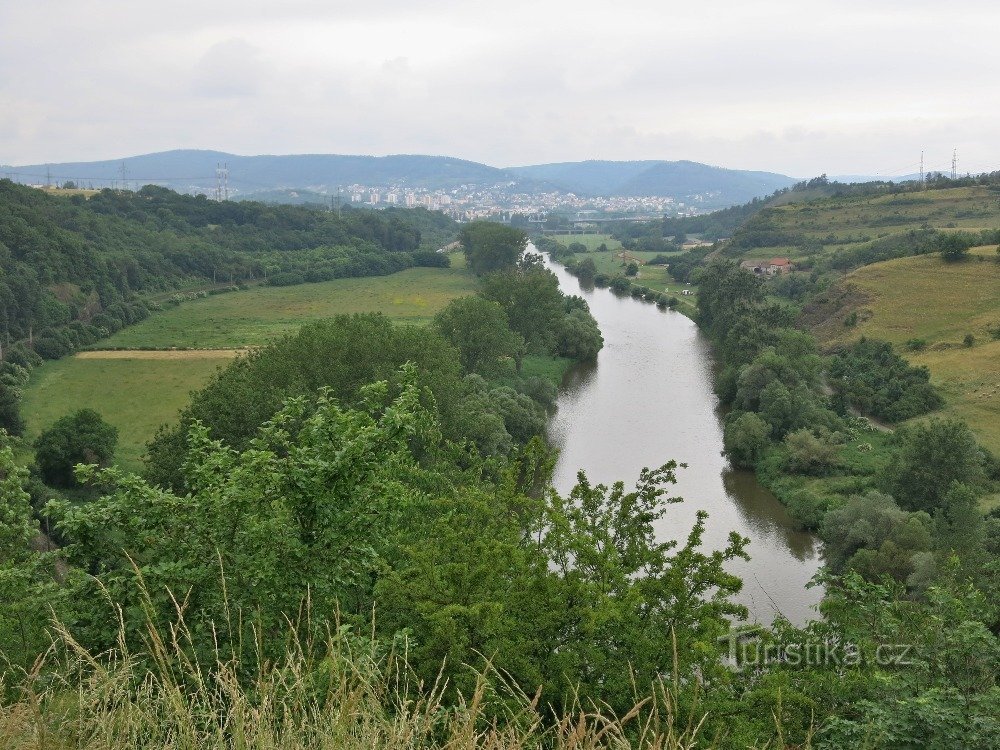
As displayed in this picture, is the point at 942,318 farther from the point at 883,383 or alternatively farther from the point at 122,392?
the point at 122,392

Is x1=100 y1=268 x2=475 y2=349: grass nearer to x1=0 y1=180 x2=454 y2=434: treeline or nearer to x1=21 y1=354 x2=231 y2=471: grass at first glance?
x1=0 y1=180 x2=454 y2=434: treeline

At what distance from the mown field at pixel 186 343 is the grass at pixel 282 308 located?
0.07 meters

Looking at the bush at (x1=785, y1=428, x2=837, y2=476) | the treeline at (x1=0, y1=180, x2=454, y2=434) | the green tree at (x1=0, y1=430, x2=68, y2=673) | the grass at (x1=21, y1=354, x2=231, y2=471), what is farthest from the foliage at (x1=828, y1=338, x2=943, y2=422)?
the treeline at (x1=0, y1=180, x2=454, y2=434)

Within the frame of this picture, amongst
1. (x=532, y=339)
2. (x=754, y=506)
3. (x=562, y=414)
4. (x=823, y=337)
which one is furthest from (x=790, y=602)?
(x=823, y=337)

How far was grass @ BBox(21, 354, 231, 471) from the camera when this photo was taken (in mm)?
34938

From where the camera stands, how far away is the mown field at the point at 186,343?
37906mm

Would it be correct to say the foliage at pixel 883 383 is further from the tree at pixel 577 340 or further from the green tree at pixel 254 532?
the green tree at pixel 254 532

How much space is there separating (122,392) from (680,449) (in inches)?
1122

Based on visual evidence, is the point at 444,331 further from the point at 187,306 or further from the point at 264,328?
the point at 187,306

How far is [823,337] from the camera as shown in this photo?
5219 centimetres

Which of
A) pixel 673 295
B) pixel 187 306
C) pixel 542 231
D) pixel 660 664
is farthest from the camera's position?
pixel 542 231

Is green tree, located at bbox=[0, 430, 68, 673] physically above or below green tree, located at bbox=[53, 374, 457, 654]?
below

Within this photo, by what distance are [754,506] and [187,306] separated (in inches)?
2240

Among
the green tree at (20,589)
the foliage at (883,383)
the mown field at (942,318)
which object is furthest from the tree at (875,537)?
the green tree at (20,589)
